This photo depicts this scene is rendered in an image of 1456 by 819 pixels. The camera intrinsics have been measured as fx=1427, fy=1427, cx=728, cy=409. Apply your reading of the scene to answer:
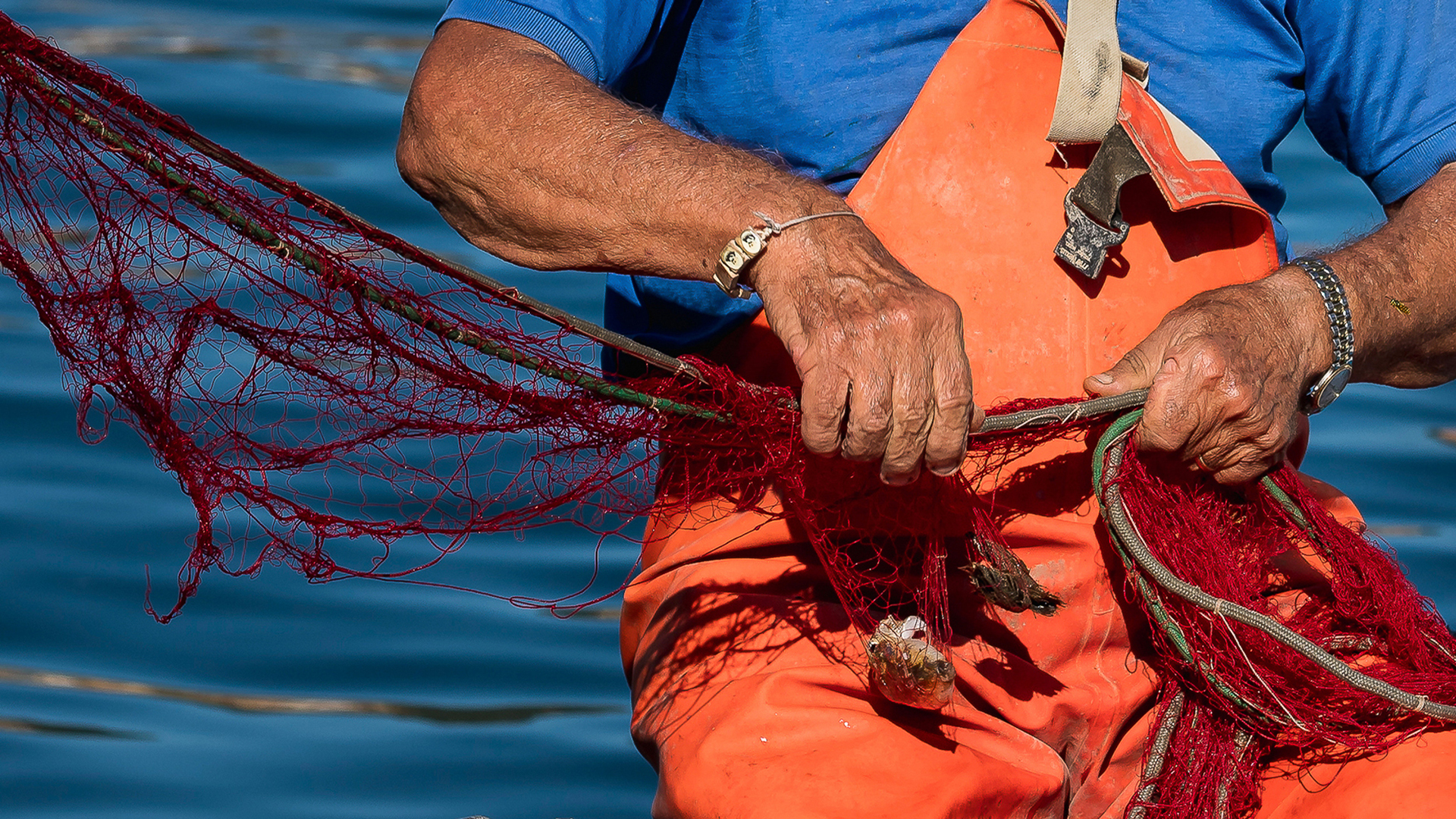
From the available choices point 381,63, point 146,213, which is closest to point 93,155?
point 146,213

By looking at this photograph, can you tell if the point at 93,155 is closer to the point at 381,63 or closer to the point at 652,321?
the point at 652,321

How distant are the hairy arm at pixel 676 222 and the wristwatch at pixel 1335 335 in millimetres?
543

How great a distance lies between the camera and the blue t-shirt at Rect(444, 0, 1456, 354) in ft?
6.38

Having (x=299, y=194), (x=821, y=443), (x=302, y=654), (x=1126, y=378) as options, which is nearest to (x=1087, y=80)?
(x=1126, y=378)

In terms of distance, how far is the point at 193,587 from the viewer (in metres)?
1.97

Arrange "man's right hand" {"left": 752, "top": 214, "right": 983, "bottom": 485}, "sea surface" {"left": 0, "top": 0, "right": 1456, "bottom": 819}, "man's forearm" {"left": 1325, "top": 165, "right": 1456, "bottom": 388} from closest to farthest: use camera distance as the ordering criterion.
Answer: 1. "man's right hand" {"left": 752, "top": 214, "right": 983, "bottom": 485}
2. "man's forearm" {"left": 1325, "top": 165, "right": 1456, "bottom": 388}
3. "sea surface" {"left": 0, "top": 0, "right": 1456, "bottom": 819}

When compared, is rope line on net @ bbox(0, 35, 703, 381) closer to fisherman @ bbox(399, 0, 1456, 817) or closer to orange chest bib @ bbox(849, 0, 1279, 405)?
fisherman @ bbox(399, 0, 1456, 817)

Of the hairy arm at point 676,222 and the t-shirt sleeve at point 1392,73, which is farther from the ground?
the t-shirt sleeve at point 1392,73

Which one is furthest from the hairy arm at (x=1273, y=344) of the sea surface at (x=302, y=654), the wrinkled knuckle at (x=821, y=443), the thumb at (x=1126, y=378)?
the wrinkled knuckle at (x=821, y=443)

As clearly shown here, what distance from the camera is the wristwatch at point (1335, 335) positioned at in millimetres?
1857

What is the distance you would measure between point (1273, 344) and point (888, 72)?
0.62 metres

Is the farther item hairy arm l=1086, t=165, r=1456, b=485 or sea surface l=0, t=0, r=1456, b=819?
sea surface l=0, t=0, r=1456, b=819

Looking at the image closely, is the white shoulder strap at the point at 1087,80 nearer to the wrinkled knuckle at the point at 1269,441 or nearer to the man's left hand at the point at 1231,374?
the man's left hand at the point at 1231,374

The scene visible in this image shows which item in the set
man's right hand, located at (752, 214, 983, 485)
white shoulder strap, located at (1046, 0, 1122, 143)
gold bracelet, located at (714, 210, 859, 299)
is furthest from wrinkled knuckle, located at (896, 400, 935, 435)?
white shoulder strap, located at (1046, 0, 1122, 143)
